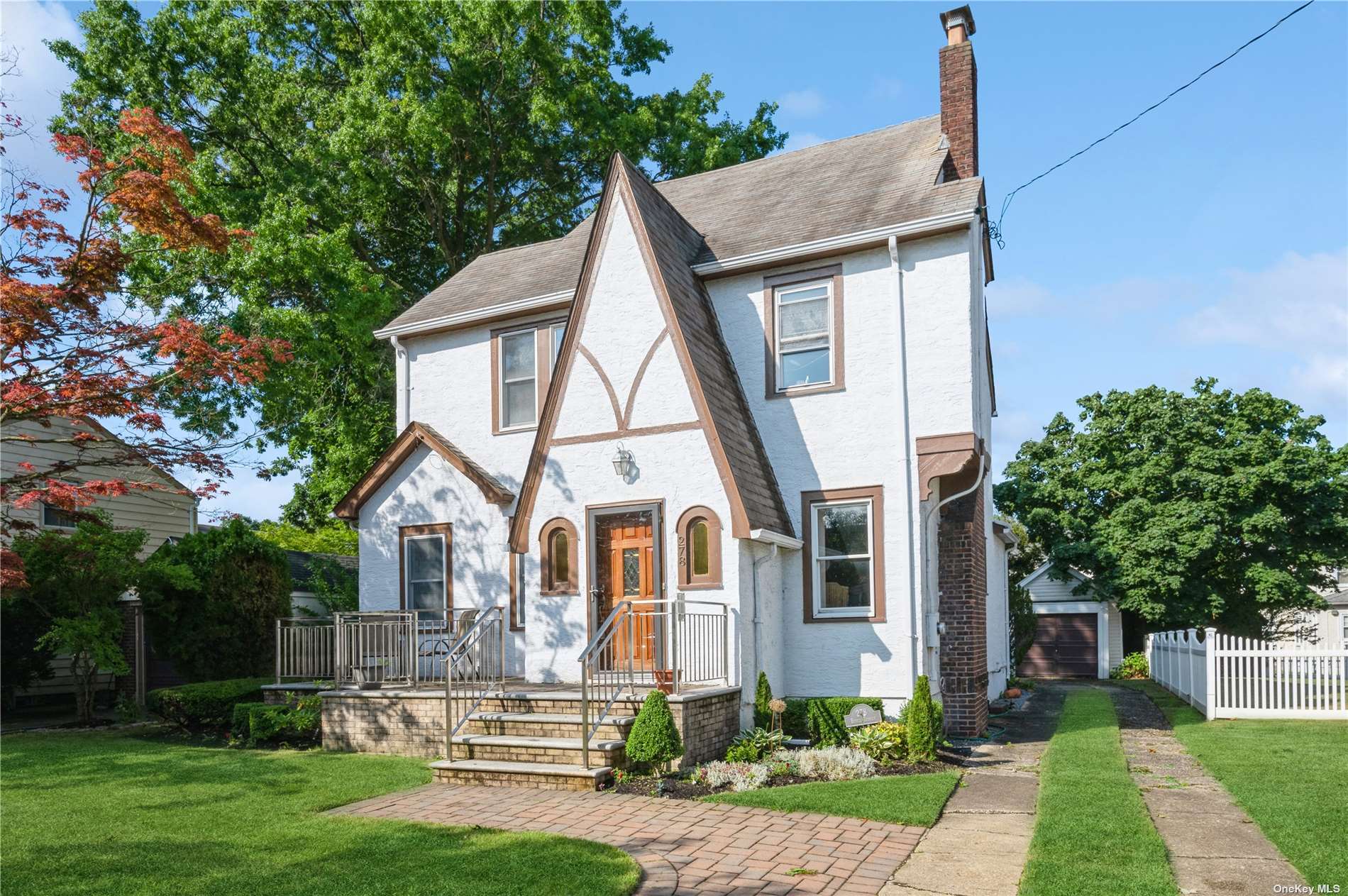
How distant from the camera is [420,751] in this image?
12852mm

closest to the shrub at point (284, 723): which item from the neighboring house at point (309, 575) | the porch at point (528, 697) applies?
the porch at point (528, 697)

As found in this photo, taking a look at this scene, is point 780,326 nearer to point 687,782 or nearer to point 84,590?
point 687,782

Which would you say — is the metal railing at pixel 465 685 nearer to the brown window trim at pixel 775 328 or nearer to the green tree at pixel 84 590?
the brown window trim at pixel 775 328

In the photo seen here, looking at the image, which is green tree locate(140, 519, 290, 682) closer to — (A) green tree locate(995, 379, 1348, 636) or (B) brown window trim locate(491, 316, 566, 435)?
(B) brown window trim locate(491, 316, 566, 435)

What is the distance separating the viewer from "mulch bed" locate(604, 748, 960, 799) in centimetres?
1004

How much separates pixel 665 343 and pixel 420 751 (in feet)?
20.4

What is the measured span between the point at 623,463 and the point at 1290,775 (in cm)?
839

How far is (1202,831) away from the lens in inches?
320

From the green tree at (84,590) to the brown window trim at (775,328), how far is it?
11407 mm

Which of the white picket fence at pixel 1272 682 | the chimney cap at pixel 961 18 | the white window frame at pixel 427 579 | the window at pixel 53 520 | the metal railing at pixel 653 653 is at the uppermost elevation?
the chimney cap at pixel 961 18

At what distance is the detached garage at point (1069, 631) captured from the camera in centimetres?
3072

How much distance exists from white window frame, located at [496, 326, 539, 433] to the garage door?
67.9ft

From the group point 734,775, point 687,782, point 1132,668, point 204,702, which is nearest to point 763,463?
point 734,775

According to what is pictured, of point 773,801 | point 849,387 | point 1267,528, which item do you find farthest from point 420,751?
point 1267,528
